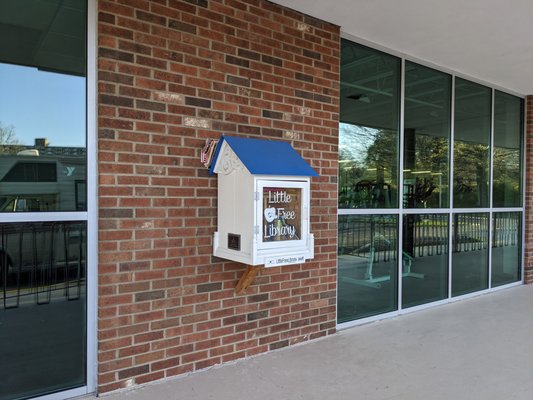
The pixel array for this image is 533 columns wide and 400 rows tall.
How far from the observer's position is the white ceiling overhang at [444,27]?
3.29 m

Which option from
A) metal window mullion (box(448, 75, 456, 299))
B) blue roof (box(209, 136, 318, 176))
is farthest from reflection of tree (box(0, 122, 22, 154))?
metal window mullion (box(448, 75, 456, 299))

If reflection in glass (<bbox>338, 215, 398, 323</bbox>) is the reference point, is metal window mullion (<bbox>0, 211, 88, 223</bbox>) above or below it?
above

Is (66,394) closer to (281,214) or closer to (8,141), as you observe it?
(8,141)

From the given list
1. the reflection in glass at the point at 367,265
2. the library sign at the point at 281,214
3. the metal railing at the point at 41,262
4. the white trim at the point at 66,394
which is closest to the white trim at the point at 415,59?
the reflection in glass at the point at 367,265

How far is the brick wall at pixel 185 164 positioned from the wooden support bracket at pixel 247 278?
71 mm

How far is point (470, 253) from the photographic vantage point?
5.40 meters

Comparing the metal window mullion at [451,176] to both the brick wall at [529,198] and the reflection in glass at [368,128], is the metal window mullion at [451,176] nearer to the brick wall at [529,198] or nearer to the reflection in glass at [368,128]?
the reflection in glass at [368,128]

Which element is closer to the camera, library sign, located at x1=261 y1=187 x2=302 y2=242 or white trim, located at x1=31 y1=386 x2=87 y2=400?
white trim, located at x1=31 y1=386 x2=87 y2=400

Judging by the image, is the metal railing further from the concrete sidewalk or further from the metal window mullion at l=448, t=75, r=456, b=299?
the metal window mullion at l=448, t=75, r=456, b=299

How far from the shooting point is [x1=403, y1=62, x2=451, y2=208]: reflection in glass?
14.9 ft

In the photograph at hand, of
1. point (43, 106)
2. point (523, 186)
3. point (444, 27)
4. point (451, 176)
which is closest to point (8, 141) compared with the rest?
point (43, 106)

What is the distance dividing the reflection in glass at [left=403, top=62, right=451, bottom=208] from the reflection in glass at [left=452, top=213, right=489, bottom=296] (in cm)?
55

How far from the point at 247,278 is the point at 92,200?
117cm

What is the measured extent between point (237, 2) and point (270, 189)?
4.83ft
